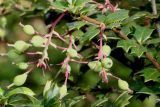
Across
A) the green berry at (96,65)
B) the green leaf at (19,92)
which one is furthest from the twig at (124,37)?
the green leaf at (19,92)

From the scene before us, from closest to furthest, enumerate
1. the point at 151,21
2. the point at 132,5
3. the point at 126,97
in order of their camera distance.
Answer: the point at 126,97
the point at 151,21
the point at 132,5

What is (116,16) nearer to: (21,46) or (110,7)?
(110,7)

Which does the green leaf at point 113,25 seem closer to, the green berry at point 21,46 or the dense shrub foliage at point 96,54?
the dense shrub foliage at point 96,54

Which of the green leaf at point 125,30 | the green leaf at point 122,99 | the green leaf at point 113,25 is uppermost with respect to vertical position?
the green leaf at point 113,25

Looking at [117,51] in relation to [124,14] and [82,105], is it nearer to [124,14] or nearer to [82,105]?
[124,14]

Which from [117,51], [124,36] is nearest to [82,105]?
[117,51]

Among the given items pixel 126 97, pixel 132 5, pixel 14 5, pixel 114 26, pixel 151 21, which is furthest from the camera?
pixel 14 5

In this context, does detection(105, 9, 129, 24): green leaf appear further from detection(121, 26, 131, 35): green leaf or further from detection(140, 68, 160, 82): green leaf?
detection(140, 68, 160, 82): green leaf

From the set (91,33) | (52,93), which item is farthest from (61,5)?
(52,93)
